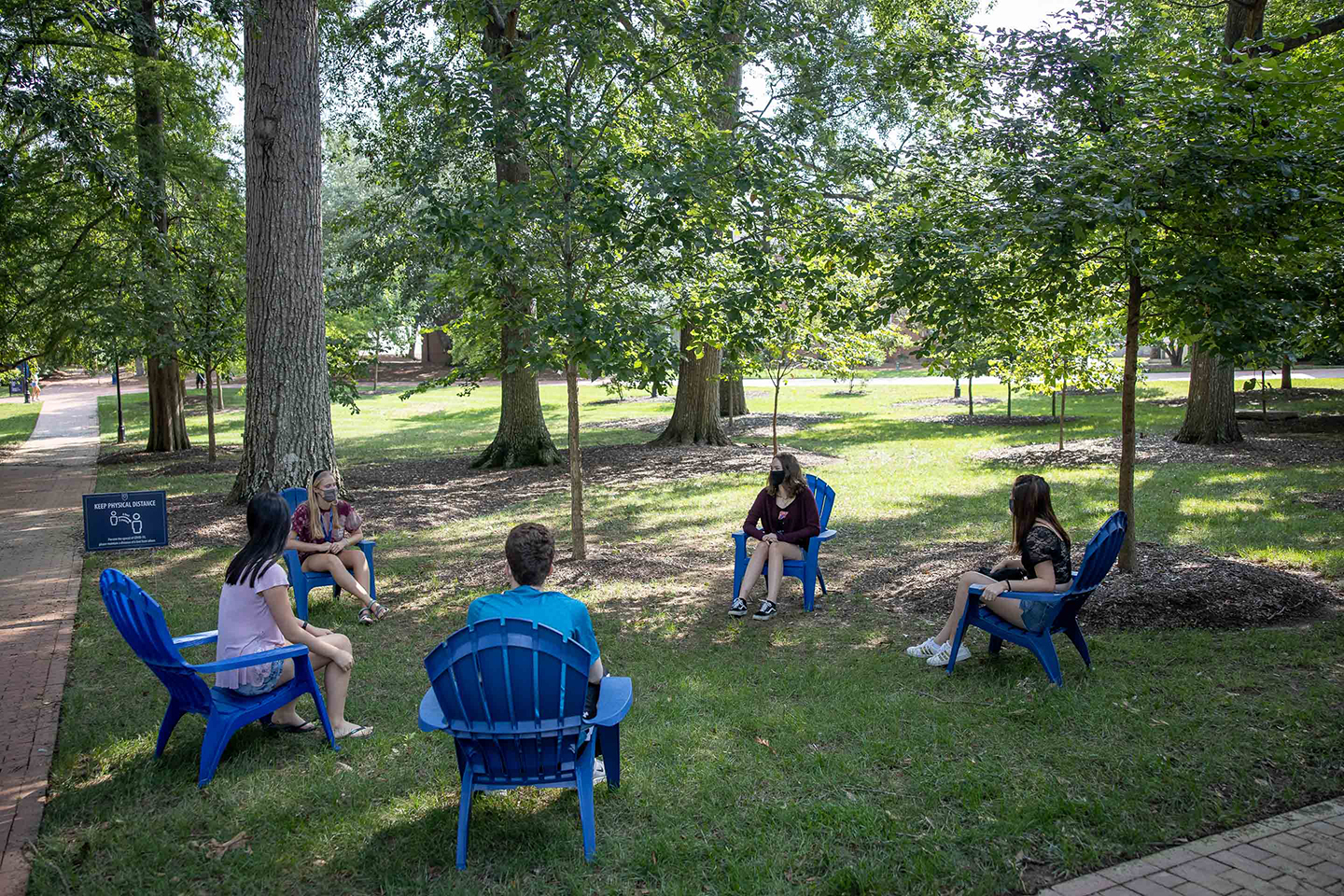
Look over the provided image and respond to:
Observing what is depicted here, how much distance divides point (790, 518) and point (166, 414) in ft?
57.3

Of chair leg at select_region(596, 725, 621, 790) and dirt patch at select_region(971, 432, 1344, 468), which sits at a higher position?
dirt patch at select_region(971, 432, 1344, 468)

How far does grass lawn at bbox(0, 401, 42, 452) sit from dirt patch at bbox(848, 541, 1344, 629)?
2335 cm

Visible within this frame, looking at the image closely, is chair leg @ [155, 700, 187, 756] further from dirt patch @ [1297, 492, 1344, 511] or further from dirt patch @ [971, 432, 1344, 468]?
dirt patch @ [971, 432, 1344, 468]

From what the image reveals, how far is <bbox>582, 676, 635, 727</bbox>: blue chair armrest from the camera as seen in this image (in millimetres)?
3756

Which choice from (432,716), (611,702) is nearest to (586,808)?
(611,702)

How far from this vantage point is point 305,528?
7.14m

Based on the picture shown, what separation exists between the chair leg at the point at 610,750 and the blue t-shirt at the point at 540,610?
1.38ft

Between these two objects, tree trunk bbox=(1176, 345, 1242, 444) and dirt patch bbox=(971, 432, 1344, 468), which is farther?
tree trunk bbox=(1176, 345, 1242, 444)

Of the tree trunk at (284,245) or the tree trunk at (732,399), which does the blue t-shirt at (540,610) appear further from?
the tree trunk at (732,399)

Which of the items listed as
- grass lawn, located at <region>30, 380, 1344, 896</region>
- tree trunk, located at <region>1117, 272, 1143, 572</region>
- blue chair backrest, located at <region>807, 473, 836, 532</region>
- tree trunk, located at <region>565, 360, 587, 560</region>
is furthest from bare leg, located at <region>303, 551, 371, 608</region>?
tree trunk, located at <region>1117, 272, 1143, 572</region>

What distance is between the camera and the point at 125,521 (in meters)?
7.76

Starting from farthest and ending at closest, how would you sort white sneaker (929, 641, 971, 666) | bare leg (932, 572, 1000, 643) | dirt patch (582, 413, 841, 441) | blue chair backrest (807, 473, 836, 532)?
1. dirt patch (582, 413, 841, 441)
2. blue chair backrest (807, 473, 836, 532)
3. white sneaker (929, 641, 971, 666)
4. bare leg (932, 572, 1000, 643)

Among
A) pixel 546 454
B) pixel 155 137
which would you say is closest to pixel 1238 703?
pixel 546 454

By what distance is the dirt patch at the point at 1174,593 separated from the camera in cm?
654
